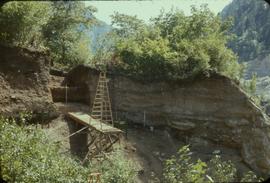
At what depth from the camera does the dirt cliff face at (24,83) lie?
10750 millimetres

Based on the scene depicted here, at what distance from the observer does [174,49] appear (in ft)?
42.8

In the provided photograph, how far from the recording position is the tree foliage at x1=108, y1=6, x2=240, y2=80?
A: 12.7 m

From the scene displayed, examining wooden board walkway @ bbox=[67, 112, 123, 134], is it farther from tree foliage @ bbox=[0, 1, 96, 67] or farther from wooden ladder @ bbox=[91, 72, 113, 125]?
tree foliage @ bbox=[0, 1, 96, 67]

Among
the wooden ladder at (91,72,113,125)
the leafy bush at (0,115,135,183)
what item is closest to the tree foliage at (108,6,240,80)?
the wooden ladder at (91,72,113,125)

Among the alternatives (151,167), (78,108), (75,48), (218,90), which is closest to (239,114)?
(218,90)

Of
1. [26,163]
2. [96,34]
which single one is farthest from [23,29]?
[96,34]

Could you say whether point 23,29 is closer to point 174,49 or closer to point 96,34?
point 174,49

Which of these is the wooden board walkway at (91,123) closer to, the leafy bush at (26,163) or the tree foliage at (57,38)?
the tree foliage at (57,38)

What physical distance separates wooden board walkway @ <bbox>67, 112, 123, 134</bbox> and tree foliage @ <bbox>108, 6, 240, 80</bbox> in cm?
232

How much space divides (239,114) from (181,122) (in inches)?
68.6

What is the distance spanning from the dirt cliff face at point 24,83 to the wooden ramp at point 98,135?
38.2 inches

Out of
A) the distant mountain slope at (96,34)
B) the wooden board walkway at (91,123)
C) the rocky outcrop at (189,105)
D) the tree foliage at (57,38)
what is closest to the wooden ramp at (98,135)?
the wooden board walkway at (91,123)

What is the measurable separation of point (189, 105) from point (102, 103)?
111 inches

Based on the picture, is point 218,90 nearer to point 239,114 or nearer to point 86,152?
point 239,114
